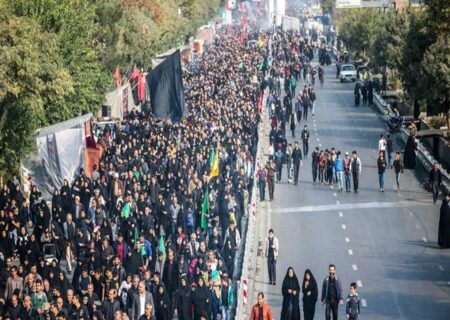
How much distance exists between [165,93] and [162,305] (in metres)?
19.6

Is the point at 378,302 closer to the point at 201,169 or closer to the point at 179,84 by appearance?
the point at 201,169

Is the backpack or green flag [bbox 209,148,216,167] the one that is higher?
green flag [bbox 209,148,216,167]

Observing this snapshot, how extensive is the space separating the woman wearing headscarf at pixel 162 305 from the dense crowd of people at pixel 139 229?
0.02 m

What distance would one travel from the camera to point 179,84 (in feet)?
138

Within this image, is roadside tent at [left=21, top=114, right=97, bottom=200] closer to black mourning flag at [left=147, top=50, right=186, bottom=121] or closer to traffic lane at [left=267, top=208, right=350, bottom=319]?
black mourning flag at [left=147, top=50, right=186, bottom=121]

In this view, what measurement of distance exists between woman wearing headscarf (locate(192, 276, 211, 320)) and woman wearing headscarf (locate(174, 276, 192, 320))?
0.09m

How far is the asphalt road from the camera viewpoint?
83.0ft

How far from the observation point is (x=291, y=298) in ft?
74.5

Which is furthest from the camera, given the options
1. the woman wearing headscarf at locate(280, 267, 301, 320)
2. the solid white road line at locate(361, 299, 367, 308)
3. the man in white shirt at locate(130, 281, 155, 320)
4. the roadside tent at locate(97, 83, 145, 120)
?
the roadside tent at locate(97, 83, 145, 120)

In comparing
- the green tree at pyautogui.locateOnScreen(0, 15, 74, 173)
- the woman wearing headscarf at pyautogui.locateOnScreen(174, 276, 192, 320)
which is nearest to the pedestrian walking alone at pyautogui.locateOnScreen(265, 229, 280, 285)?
the woman wearing headscarf at pyautogui.locateOnScreen(174, 276, 192, 320)

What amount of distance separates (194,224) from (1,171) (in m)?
8.21

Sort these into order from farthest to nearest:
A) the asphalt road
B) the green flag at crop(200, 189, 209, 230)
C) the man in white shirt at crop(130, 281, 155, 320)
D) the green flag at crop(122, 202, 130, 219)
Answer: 1. the green flag at crop(200, 189, 209, 230)
2. the green flag at crop(122, 202, 130, 219)
3. the asphalt road
4. the man in white shirt at crop(130, 281, 155, 320)

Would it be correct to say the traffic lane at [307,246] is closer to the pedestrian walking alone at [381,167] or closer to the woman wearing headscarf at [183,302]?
the woman wearing headscarf at [183,302]

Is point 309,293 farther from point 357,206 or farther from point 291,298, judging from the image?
point 357,206
